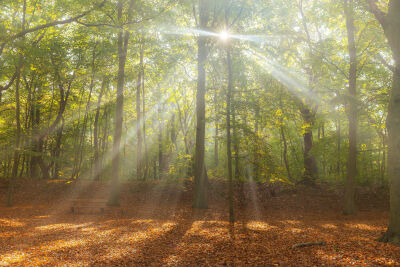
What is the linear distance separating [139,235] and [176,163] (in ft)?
25.1

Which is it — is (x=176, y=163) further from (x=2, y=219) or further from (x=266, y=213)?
(x=2, y=219)

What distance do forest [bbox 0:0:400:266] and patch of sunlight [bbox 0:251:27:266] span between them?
0.19ft

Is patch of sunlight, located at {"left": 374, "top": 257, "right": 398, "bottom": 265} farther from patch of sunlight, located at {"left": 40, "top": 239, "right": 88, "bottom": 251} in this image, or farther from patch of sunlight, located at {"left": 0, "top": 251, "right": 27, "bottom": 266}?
patch of sunlight, located at {"left": 0, "top": 251, "right": 27, "bottom": 266}

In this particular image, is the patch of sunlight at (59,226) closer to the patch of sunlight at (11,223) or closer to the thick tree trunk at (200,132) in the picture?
the patch of sunlight at (11,223)

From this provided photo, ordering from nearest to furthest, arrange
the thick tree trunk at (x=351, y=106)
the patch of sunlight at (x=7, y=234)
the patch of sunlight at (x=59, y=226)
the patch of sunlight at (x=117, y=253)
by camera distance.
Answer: the patch of sunlight at (x=117, y=253), the patch of sunlight at (x=7, y=234), the patch of sunlight at (x=59, y=226), the thick tree trunk at (x=351, y=106)

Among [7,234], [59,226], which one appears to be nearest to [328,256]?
[59,226]

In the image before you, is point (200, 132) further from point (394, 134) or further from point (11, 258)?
point (11, 258)

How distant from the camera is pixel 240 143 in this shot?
8.79 m

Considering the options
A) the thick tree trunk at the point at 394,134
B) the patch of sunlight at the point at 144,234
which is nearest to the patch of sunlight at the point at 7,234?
the patch of sunlight at the point at 144,234

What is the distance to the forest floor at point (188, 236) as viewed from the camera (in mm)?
4941

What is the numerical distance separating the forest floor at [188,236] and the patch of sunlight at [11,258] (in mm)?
20

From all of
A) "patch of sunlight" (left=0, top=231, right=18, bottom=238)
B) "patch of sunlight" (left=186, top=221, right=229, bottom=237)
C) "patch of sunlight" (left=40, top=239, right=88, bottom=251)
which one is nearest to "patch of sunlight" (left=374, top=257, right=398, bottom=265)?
"patch of sunlight" (left=186, top=221, right=229, bottom=237)

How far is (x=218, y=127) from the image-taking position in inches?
419

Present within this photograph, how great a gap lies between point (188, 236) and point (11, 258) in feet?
13.6
